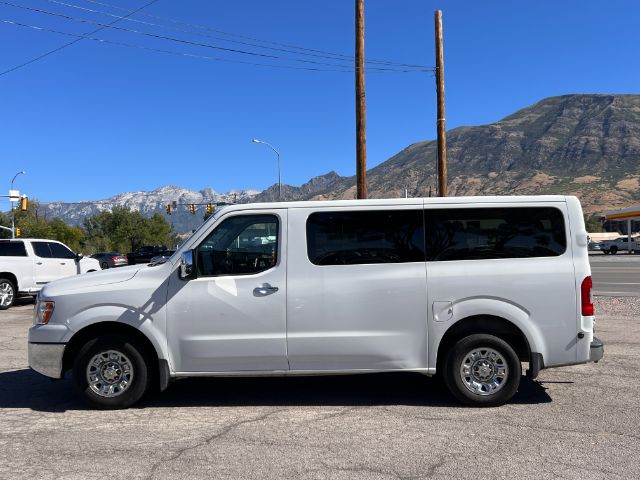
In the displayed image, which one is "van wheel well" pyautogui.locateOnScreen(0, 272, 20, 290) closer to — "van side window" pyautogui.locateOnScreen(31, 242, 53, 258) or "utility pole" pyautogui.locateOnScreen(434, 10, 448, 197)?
"van side window" pyautogui.locateOnScreen(31, 242, 53, 258)

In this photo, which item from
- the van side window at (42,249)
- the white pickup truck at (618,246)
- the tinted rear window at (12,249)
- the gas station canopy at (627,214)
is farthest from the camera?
the gas station canopy at (627,214)

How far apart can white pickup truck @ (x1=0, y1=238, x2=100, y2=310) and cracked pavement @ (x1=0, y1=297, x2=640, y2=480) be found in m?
9.04

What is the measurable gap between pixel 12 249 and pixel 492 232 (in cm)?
1393

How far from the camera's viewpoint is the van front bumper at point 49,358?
5559mm

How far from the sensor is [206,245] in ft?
18.4

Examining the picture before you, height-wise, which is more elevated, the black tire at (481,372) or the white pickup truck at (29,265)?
the white pickup truck at (29,265)

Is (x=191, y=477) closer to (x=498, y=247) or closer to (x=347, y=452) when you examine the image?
(x=347, y=452)

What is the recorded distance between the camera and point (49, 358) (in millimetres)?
5578

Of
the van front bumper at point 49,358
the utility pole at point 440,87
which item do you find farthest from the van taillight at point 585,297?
the utility pole at point 440,87

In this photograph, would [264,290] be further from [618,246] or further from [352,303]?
[618,246]

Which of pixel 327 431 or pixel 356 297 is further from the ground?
pixel 356 297

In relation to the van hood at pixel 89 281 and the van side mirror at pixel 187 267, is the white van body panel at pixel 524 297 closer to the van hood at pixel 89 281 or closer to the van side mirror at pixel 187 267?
the van side mirror at pixel 187 267

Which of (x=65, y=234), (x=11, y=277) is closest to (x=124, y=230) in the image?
(x=65, y=234)

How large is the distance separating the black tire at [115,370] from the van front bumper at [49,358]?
0.17m
